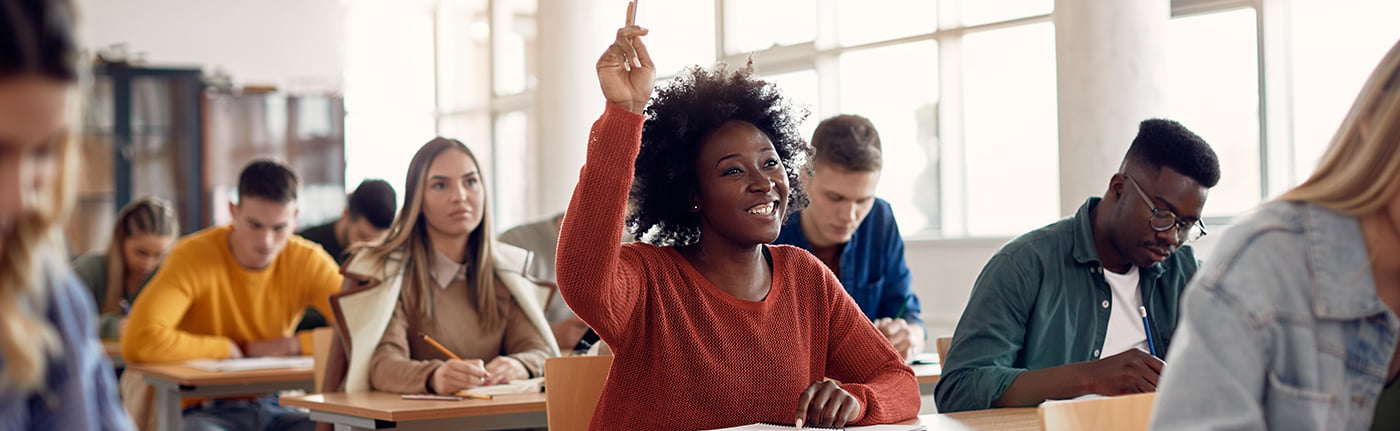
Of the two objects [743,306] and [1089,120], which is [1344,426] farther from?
[1089,120]

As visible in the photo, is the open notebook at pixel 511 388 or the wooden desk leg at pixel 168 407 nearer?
the open notebook at pixel 511 388

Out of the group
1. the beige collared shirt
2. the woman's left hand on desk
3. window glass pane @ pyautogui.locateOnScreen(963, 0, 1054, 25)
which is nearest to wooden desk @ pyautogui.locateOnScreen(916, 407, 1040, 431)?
the woman's left hand on desk

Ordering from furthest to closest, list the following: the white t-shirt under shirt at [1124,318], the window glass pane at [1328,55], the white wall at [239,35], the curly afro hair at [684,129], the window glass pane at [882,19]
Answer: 1. the white wall at [239,35]
2. the window glass pane at [882,19]
3. the window glass pane at [1328,55]
4. the white t-shirt under shirt at [1124,318]
5. the curly afro hair at [684,129]

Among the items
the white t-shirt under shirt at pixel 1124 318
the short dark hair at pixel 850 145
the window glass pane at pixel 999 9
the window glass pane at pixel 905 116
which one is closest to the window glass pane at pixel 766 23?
the window glass pane at pixel 905 116

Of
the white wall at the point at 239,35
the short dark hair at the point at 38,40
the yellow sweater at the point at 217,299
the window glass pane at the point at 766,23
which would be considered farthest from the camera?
the white wall at the point at 239,35

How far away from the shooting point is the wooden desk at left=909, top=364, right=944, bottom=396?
3117 millimetres

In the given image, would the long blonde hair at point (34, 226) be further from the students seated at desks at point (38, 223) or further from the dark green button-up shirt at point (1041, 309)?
the dark green button-up shirt at point (1041, 309)

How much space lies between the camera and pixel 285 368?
3.72 meters

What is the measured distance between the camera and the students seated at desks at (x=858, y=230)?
3.40 meters

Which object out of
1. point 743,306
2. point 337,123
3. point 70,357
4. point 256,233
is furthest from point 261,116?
point 70,357

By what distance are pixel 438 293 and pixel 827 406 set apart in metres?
1.74

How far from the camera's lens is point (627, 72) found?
1.87m

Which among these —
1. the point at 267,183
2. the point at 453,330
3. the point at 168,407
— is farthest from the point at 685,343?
the point at 267,183

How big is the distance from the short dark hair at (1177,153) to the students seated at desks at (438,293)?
5.51ft
